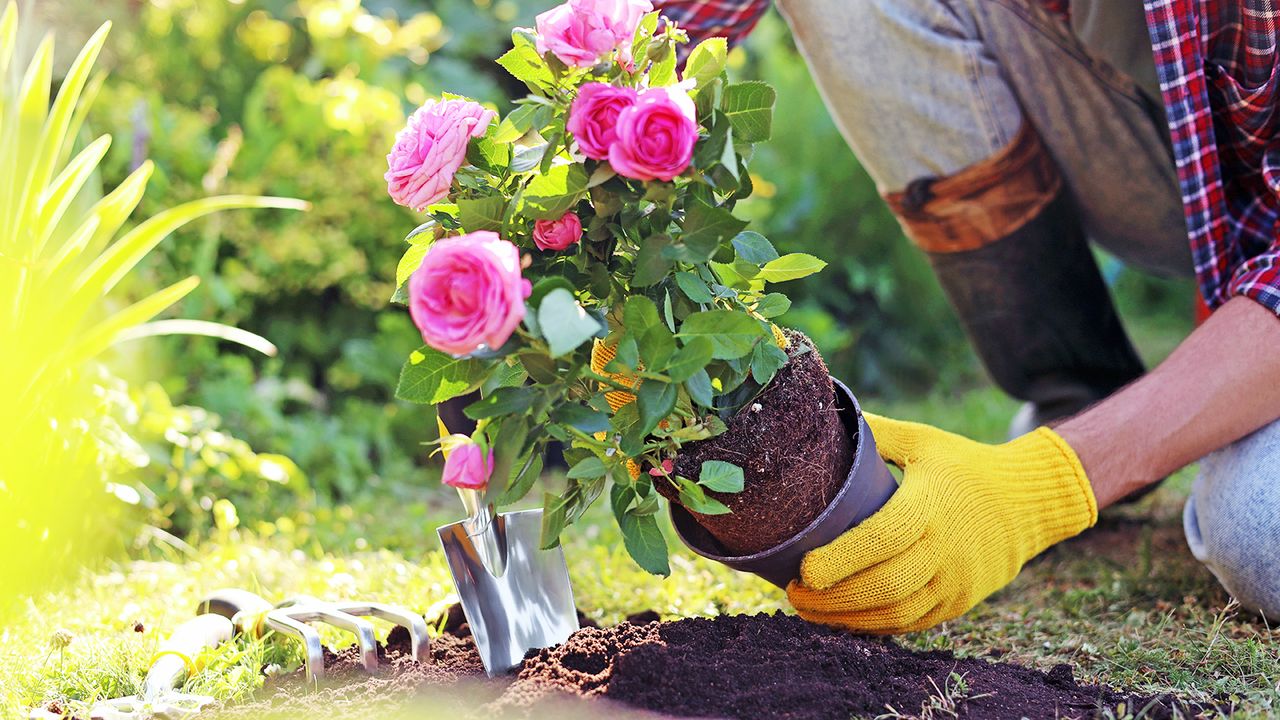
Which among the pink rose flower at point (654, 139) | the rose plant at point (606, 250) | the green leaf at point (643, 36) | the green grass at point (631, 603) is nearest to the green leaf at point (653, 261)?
the rose plant at point (606, 250)

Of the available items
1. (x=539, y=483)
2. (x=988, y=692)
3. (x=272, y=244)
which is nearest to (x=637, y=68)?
(x=988, y=692)

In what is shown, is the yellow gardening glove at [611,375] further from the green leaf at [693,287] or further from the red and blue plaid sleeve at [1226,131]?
the red and blue plaid sleeve at [1226,131]

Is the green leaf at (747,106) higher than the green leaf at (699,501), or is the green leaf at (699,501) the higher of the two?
the green leaf at (747,106)

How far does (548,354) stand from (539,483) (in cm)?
149

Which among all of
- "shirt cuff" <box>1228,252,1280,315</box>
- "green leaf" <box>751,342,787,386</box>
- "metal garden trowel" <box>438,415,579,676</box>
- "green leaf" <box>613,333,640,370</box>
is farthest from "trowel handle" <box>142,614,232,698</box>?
"shirt cuff" <box>1228,252,1280,315</box>

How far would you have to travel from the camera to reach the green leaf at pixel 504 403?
1116mm

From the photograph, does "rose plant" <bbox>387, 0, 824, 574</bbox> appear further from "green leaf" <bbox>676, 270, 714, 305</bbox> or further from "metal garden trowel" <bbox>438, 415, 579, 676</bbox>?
"metal garden trowel" <bbox>438, 415, 579, 676</bbox>

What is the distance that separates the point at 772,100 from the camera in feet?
3.86

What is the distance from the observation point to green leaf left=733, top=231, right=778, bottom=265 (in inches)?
49.1

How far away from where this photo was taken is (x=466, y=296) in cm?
97

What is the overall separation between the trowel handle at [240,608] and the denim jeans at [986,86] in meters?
1.28

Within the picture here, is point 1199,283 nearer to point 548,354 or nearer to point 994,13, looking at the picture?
point 994,13

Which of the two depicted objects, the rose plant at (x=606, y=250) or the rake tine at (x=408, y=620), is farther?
the rake tine at (x=408, y=620)

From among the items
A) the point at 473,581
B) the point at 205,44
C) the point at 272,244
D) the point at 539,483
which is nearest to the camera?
the point at 473,581
